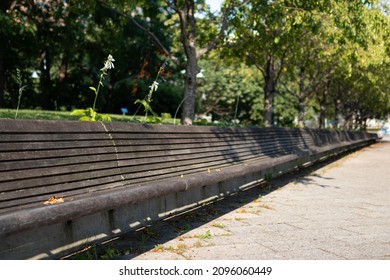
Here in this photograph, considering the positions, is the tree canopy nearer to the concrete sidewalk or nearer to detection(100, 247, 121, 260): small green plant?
the concrete sidewalk

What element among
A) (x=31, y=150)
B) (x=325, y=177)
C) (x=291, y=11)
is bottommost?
(x=325, y=177)

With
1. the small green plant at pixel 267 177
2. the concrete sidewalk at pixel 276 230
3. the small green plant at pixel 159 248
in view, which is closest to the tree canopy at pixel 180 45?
the small green plant at pixel 267 177

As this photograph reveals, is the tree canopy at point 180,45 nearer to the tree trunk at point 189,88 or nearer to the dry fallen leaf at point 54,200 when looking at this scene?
the tree trunk at point 189,88

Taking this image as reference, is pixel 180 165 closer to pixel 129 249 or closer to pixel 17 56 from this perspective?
pixel 129 249

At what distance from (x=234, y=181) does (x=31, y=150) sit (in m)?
4.16

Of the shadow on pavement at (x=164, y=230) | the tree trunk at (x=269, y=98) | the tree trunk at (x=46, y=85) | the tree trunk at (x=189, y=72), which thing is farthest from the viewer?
the tree trunk at (x=46, y=85)

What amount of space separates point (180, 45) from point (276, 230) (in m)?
14.4

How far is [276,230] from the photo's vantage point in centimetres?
500

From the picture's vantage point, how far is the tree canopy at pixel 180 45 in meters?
9.88

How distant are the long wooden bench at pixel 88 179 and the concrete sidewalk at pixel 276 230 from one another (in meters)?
0.27

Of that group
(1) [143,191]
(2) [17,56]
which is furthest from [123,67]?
(1) [143,191]

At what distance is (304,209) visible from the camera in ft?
20.6

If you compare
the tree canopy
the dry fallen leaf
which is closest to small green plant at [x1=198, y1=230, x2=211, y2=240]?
the dry fallen leaf

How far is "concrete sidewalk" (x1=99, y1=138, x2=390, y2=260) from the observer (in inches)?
161
